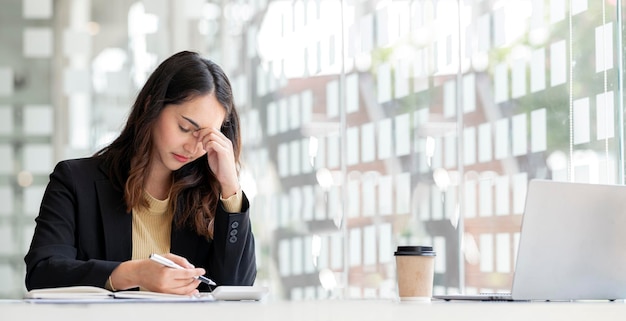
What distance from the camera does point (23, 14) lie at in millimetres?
4332

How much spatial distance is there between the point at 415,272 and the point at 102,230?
88 centimetres

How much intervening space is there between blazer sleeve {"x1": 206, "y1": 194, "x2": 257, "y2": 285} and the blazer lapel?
0.21 m

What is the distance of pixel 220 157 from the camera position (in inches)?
92.7

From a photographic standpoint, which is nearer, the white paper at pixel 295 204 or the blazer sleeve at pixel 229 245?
the blazer sleeve at pixel 229 245

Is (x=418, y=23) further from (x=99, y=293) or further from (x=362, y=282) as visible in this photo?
(x=99, y=293)

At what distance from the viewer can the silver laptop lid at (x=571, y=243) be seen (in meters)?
1.64

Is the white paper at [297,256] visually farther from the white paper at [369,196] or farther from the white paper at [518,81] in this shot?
the white paper at [518,81]

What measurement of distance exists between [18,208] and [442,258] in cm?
192

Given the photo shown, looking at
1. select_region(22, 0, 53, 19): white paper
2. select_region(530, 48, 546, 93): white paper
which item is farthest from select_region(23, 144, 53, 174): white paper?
select_region(530, 48, 546, 93): white paper

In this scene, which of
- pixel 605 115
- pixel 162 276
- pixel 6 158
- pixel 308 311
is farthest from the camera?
pixel 605 115

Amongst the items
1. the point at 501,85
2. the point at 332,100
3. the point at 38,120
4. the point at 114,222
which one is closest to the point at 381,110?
the point at 332,100

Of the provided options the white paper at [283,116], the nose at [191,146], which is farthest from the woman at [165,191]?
the white paper at [283,116]

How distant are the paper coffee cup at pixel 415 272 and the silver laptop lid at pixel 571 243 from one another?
0.56 feet

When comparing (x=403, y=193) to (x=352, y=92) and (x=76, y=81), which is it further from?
(x=76, y=81)
